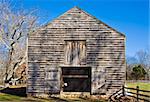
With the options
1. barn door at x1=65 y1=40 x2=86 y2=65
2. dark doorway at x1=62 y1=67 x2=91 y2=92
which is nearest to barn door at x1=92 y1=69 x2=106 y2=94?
barn door at x1=65 y1=40 x2=86 y2=65

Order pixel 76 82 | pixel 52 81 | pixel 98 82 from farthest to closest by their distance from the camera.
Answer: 1. pixel 76 82
2. pixel 52 81
3. pixel 98 82

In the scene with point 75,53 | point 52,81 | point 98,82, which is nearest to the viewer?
point 98,82

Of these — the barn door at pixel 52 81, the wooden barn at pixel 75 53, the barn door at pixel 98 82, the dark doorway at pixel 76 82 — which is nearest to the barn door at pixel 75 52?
the wooden barn at pixel 75 53

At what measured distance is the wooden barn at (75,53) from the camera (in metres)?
23.3

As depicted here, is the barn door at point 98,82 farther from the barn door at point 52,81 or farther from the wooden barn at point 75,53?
the barn door at point 52,81

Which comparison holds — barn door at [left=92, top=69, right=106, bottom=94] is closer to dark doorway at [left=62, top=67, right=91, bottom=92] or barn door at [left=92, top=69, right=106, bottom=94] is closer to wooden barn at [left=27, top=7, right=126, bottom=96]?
wooden barn at [left=27, top=7, right=126, bottom=96]

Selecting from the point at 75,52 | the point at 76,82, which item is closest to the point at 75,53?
the point at 75,52

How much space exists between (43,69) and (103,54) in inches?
196

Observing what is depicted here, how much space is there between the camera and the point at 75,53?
928 inches

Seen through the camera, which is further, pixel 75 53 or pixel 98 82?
pixel 75 53

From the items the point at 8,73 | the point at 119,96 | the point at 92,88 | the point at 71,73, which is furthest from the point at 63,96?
the point at 8,73

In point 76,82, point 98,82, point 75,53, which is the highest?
point 75,53

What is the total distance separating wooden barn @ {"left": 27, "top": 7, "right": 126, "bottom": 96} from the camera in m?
23.3

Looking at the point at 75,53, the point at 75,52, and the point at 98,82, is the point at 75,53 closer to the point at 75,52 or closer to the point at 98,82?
the point at 75,52
